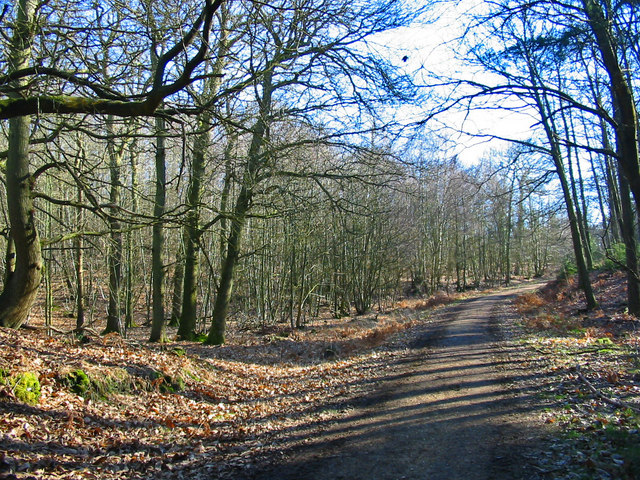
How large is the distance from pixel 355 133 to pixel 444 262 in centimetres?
3598

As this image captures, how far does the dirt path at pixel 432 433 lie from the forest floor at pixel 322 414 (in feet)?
0.08

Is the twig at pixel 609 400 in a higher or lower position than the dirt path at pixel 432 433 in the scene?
higher

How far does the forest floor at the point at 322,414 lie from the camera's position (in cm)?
449

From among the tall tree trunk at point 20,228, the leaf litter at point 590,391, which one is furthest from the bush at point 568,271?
the tall tree trunk at point 20,228

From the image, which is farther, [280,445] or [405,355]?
[405,355]

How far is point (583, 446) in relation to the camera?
4.57 meters

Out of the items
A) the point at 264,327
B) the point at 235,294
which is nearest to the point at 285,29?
the point at 264,327

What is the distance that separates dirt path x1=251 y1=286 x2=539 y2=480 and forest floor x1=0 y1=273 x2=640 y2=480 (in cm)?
2

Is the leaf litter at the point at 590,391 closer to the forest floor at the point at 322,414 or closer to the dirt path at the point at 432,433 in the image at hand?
Result: the forest floor at the point at 322,414

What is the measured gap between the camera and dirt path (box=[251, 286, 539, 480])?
446 centimetres

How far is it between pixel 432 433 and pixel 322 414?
6.23ft

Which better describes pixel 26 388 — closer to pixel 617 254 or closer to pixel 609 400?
pixel 609 400

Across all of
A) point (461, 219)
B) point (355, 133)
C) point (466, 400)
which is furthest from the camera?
point (461, 219)

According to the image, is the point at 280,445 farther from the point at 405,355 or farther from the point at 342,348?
the point at 342,348
